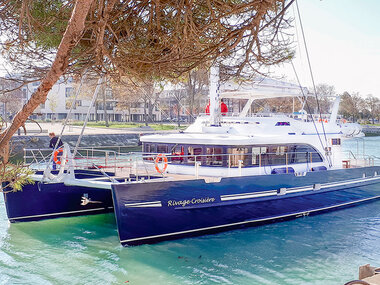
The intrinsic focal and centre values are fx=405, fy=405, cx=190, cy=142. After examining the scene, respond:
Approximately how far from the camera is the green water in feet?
27.1

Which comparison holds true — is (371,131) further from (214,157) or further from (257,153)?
(214,157)

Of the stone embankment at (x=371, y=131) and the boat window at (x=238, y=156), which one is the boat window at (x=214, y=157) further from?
the stone embankment at (x=371, y=131)

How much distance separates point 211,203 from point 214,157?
151cm

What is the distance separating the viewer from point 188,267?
8680 millimetres

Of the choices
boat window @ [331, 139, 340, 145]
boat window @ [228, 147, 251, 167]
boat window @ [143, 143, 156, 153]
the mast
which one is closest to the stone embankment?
boat window @ [331, 139, 340, 145]

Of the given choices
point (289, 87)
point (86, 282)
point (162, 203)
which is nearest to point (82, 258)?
point (86, 282)

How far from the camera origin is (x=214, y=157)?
11406 millimetres

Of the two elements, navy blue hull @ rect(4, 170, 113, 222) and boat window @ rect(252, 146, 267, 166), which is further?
boat window @ rect(252, 146, 267, 166)

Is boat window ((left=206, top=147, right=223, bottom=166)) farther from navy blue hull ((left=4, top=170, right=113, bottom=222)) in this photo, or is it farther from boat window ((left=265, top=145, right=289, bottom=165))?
navy blue hull ((left=4, top=170, right=113, bottom=222))

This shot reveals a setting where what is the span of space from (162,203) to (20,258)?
349 centimetres

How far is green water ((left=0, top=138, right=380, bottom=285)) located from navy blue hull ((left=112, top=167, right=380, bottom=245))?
323 millimetres

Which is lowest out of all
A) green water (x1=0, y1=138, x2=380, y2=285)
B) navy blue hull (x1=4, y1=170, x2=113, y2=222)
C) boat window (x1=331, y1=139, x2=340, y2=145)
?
green water (x1=0, y1=138, x2=380, y2=285)

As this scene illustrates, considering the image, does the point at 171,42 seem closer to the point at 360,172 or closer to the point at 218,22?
the point at 218,22

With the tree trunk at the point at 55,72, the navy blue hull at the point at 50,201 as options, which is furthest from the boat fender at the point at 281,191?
the tree trunk at the point at 55,72
